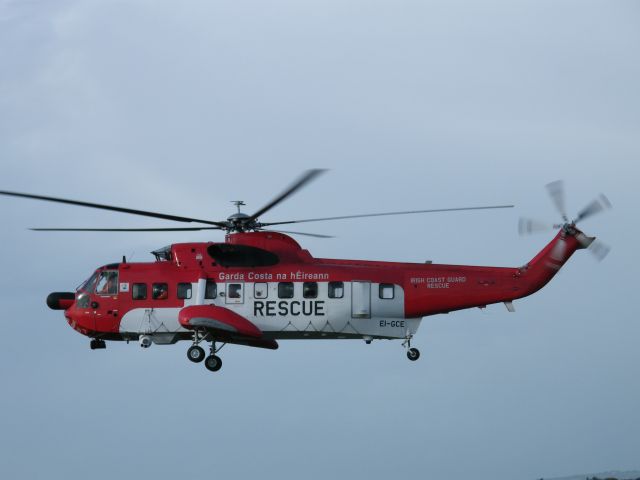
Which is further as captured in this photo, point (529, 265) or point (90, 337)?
point (90, 337)

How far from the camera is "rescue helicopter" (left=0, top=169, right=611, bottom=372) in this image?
36.3 metres

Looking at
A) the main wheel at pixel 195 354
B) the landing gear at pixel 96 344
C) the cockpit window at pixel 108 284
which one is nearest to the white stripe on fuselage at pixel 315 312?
the main wheel at pixel 195 354

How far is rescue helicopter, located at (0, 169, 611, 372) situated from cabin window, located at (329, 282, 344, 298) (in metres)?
0.04

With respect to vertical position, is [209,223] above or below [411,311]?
above

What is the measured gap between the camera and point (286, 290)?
36.8 metres

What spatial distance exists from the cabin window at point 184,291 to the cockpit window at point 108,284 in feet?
8.79

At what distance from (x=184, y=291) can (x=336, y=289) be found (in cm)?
576

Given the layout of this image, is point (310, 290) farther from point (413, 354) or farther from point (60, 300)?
point (60, 300)

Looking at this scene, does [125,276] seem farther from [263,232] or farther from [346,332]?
[346,332]

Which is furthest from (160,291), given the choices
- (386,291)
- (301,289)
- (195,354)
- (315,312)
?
(386,291)

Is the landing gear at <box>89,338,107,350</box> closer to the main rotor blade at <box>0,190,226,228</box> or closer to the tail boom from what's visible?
the main rotor blade at <box>0,190,226,228</box>

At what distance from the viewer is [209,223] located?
37094 millimetres

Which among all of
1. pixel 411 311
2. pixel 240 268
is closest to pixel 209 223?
pixel 240 268

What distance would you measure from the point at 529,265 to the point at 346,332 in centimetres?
704
